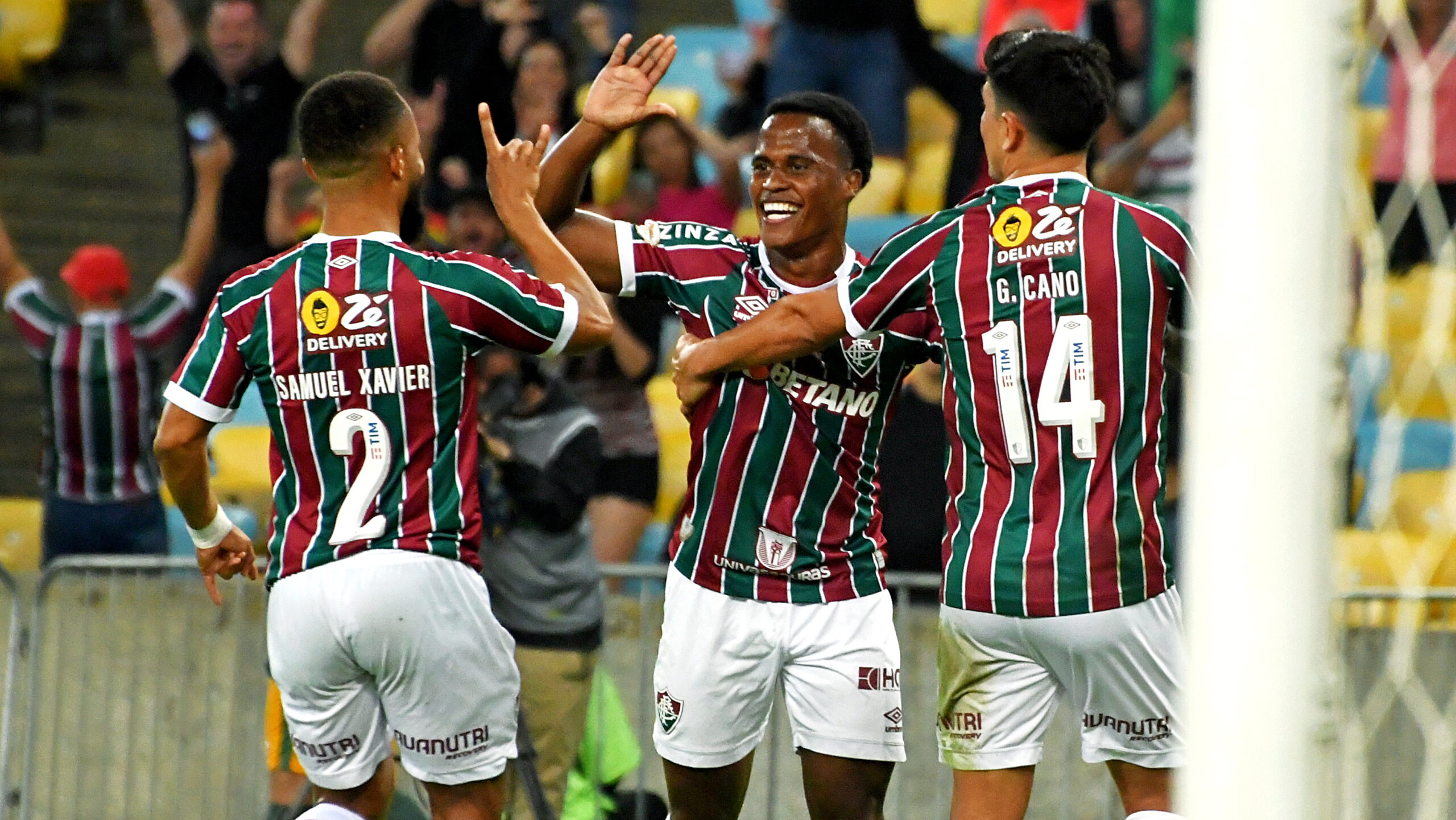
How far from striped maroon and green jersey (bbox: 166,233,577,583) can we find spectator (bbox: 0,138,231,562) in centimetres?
477

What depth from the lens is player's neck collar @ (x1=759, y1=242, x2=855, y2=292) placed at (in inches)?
175

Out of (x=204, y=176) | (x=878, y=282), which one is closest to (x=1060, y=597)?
(x=878, y=282)

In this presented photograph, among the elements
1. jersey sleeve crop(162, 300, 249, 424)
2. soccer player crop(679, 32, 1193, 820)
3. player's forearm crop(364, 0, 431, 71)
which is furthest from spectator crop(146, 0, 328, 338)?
soccer player crop(679, 32, 1193, 820)

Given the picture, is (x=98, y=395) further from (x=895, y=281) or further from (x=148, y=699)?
(x=895, y=281)

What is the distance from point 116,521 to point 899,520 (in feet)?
12.8

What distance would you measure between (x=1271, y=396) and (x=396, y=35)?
865cm

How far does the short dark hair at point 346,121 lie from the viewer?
13.2ft

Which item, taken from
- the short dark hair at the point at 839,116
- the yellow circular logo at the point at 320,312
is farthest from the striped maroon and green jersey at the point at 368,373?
the short dark hair at the point at 839,116

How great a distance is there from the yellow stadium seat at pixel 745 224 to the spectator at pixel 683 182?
0.15 feet

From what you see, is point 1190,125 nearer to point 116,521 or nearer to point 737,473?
point 737,473

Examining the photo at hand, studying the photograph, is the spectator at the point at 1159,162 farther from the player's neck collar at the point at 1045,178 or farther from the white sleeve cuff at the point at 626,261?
the player's neck collar at the point at 1045,178

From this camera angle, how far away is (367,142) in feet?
13.2

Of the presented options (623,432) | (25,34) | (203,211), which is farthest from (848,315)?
(25,34)

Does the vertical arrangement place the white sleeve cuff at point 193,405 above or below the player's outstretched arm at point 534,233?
below
